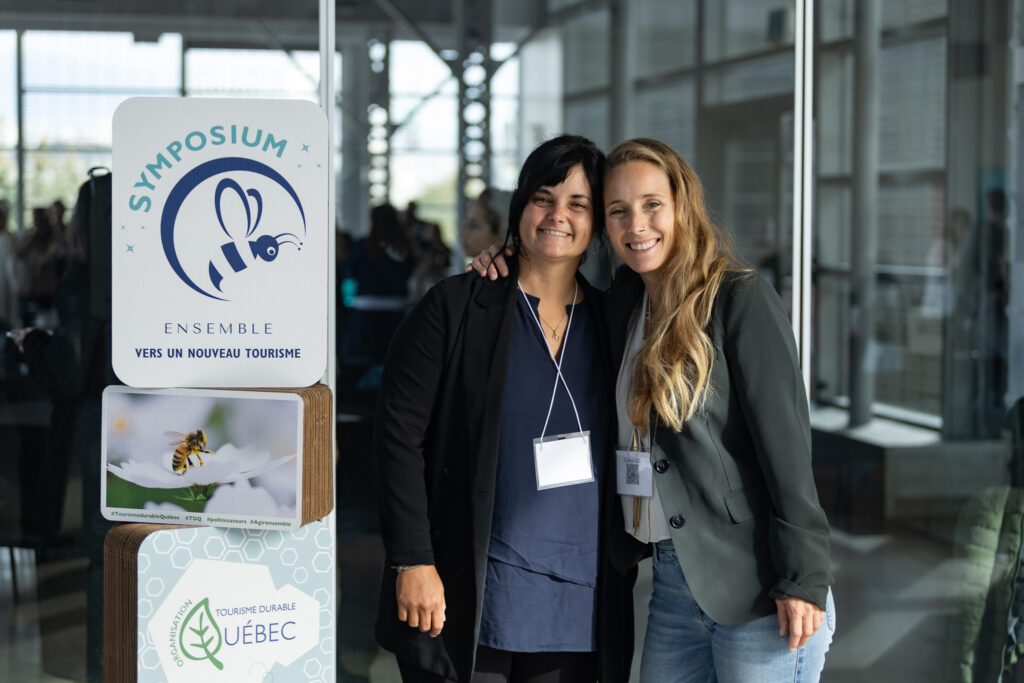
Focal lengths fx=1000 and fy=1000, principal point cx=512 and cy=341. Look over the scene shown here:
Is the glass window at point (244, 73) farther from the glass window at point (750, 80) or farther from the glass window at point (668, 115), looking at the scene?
the glass window at point (750, 80)

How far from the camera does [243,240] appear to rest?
6.67ft

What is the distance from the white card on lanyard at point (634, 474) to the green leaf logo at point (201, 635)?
87 centimetres

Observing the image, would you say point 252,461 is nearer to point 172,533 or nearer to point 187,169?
point 172,533

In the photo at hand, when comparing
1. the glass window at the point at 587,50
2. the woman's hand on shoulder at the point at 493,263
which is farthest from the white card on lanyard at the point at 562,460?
the glass window at the point at 587,50

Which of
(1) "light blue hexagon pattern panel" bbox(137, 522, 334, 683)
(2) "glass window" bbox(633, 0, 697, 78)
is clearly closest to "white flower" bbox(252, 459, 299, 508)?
(1) "light blue hexagon pattern panel" bbox(137, 522, 334, 683)

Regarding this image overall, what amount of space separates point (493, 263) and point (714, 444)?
0.59 metres

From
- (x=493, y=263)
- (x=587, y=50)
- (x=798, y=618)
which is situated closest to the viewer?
(x=798, y=618)

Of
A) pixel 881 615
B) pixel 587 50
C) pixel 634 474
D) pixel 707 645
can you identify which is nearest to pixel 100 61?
pixel 587 50

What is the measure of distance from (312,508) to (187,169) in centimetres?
73

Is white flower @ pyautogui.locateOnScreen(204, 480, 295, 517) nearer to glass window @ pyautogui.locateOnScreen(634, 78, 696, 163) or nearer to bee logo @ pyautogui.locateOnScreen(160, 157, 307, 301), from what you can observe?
bee logo @ pyautogui.locateOnScreen(160, 157, 307, 301)

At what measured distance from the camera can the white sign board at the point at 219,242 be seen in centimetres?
201

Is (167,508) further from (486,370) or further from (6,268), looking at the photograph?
(6,268)

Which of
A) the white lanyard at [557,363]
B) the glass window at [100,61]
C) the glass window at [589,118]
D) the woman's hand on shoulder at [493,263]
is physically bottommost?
the white lanyard at [557,363]

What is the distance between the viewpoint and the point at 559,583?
78.9 inches
